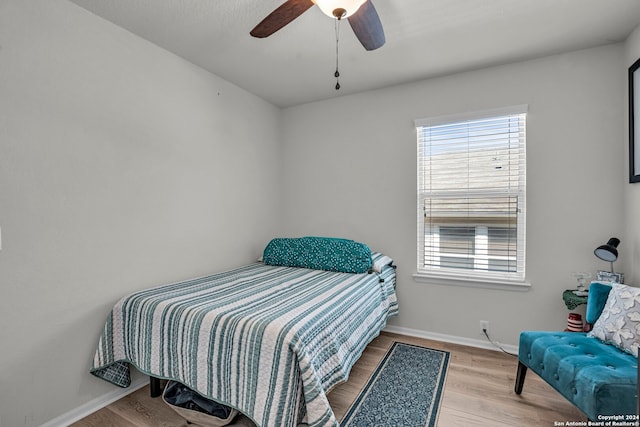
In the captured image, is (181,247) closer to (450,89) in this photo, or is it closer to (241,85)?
(241,85)

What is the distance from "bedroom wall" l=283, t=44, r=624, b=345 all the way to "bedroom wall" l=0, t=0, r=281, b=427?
1.30 m

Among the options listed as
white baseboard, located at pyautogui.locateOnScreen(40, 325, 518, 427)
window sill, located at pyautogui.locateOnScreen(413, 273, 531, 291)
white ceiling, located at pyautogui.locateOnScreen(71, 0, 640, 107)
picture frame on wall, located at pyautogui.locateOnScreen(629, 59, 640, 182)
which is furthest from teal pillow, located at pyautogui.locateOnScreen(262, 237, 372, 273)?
picture frame on wall, located at pyautogui.locateOnScreen(629, 59, 640, 182)

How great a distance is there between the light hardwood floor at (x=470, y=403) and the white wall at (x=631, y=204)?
102 centimetres

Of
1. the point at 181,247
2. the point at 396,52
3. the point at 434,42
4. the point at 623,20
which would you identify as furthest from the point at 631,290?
the point at 181,247

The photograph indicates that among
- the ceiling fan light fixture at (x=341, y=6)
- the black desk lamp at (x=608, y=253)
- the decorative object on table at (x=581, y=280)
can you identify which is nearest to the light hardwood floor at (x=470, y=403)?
the decorative object on table at (x=581, y=280)

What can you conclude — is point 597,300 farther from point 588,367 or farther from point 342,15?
point 342,15

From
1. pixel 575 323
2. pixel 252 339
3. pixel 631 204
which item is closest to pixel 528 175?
pixel 631 204

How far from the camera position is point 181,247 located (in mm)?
2504

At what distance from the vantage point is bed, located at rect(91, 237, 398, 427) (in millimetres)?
1390

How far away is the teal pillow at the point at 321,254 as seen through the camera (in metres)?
2.72

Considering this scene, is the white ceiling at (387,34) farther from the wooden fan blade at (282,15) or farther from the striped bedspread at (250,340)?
the striped bedspread at (250,340)

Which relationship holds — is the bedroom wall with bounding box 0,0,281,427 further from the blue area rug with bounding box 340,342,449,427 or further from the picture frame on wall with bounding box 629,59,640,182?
the picture frame on wall with bounding box 629,59,640,182

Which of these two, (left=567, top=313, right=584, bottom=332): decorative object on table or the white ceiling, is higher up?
the white ceiling

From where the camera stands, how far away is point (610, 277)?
2145 mm
